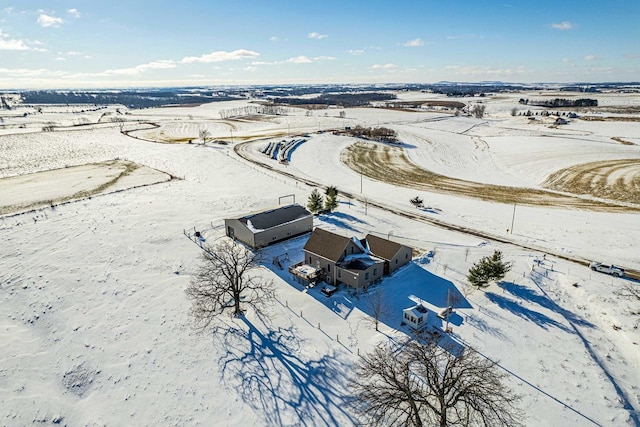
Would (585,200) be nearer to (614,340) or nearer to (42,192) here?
(614,340)

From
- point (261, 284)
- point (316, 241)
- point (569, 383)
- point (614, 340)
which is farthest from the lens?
point (316, 241)

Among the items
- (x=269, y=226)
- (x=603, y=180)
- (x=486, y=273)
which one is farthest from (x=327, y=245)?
(x=603, y=180)

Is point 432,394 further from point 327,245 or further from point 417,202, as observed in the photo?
point 417,202

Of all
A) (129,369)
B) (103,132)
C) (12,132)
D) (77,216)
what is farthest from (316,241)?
(12,132)

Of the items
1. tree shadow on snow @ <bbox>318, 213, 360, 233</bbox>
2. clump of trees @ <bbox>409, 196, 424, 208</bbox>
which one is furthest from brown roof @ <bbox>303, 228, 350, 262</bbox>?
clump of trees @ <bbox>409, 196, 424, 208</bbox>

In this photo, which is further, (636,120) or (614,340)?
(636,120)

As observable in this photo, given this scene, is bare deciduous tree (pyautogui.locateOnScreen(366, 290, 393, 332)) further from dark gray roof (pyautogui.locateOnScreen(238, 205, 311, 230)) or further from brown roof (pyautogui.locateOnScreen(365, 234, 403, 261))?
dark gray roof (pyautogui.locateOnScreen(238, 205, 311, 230))

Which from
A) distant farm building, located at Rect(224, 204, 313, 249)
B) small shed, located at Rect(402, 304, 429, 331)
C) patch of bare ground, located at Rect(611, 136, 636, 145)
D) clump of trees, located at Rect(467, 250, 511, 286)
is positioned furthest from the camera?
patch of bare ground, located at Rect(611, 136, 636, 145)
